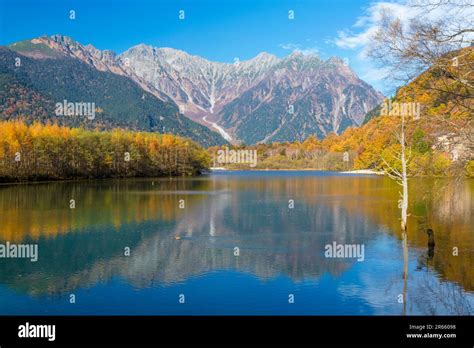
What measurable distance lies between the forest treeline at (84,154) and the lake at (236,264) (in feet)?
152

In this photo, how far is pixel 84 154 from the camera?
9894cm

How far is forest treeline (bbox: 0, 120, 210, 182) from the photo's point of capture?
80562mm

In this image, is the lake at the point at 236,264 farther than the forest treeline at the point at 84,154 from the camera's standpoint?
No

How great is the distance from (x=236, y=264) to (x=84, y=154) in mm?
84501

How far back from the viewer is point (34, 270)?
66.4 ft

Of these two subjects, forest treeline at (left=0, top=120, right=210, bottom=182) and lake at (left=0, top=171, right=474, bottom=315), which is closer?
lake at (left=0, top=171, right=474, bottom=315)

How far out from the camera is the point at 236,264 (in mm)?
21359

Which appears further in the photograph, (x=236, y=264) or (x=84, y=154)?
(x=84, y=154)

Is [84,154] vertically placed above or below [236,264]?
above

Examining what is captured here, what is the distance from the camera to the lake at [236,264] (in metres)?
15.5

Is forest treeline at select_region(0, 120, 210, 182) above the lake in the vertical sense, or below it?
above

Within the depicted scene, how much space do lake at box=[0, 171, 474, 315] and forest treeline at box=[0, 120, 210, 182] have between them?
4636 centimetres

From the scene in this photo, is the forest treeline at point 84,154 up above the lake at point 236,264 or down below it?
above
